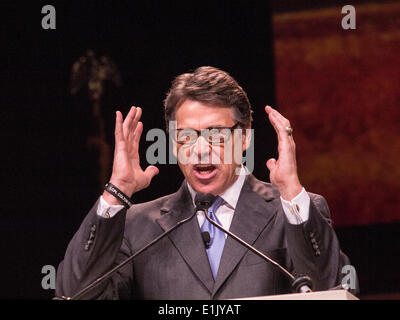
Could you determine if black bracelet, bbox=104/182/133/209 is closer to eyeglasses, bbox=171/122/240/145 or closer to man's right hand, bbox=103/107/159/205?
man's right hand, bbox=103/107/159/205

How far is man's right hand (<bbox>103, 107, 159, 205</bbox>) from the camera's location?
7.32 feet

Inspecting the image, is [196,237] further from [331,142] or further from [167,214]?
[331,142]

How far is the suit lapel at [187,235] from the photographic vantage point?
2.21m

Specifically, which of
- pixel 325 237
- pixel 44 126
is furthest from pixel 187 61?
pixel 325 237

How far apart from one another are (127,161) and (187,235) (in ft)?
0.95

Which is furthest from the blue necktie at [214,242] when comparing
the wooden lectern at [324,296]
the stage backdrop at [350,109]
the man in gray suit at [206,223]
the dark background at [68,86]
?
the stage backdrop at [350,109]

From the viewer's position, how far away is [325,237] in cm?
208

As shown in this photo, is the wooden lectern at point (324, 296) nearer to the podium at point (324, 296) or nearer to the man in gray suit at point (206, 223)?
the podium at point (324, 296)

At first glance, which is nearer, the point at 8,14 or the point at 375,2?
the point at 8,14

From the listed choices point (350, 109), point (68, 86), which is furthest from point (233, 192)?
point (350, 109)

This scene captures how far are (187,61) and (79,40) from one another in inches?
19.9

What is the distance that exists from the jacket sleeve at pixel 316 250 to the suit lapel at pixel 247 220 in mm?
189

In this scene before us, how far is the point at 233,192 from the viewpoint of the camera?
7.84 feet

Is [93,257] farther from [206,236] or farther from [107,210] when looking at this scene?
[206,236]
